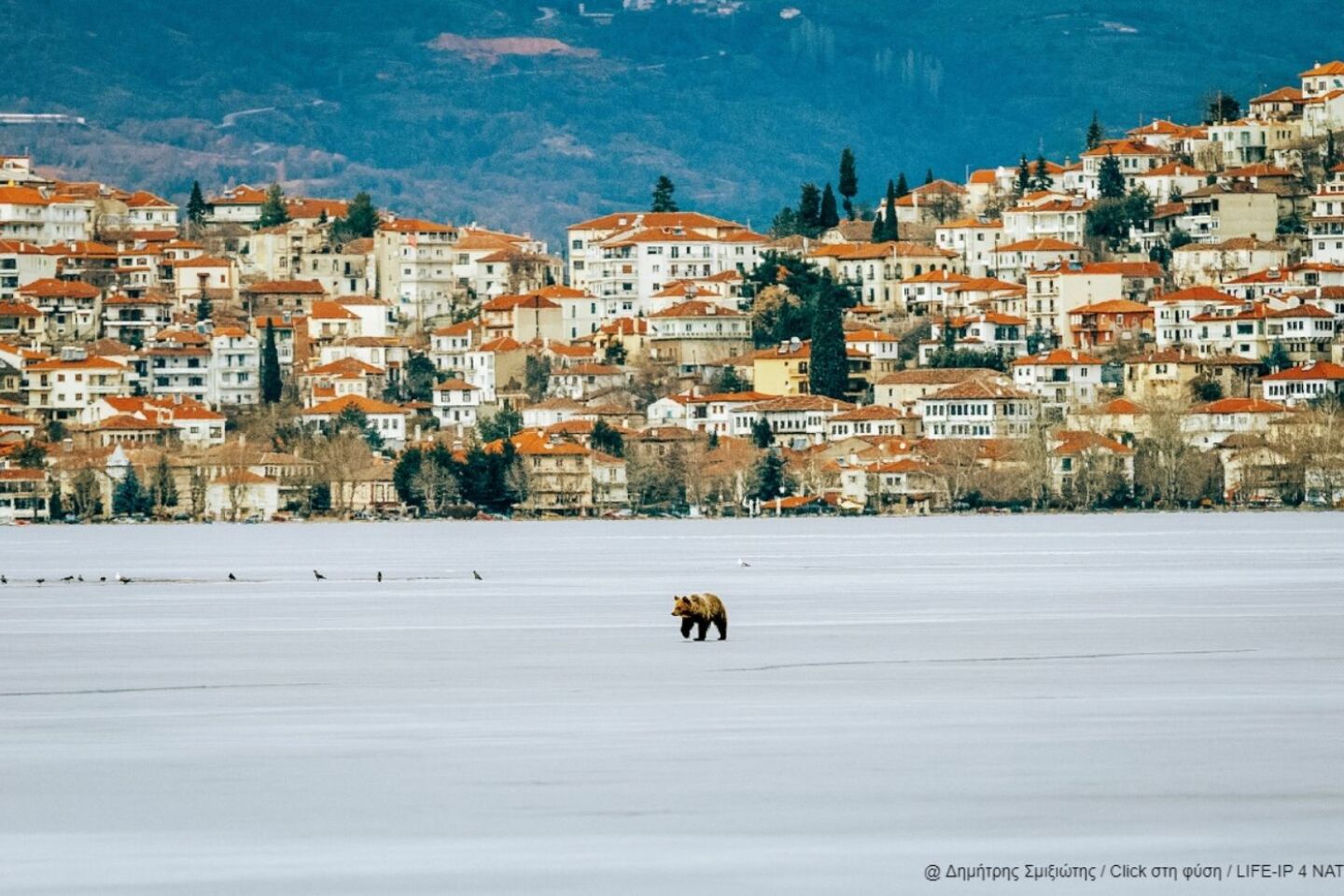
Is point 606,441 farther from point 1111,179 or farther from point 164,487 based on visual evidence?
point 1111,179

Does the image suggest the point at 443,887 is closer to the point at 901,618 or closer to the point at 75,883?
the point at 75,883

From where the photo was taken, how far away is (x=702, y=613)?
3353cm

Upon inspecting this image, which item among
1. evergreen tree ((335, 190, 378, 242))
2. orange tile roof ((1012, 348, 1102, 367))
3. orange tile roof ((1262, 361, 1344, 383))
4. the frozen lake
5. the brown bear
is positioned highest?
evergreen tree ((335, 190, 378, 242))

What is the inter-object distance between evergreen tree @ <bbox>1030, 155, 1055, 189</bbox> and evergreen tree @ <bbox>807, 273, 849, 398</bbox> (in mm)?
35247

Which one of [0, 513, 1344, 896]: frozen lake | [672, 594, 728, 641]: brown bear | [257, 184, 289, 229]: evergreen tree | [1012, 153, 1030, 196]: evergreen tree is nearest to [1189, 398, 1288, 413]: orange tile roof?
[1012, 153, 1030, 196]: evergreen tree

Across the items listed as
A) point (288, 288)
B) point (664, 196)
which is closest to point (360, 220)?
point (288, 288)

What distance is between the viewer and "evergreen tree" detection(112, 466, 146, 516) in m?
124

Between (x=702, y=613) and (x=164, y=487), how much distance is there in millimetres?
93284

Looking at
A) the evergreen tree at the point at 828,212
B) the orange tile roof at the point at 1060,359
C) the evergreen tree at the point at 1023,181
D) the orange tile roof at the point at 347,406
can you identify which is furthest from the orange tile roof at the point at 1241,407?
the evergreen tree at the point at 1023,181

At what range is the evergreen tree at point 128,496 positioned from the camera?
123500 millimetres

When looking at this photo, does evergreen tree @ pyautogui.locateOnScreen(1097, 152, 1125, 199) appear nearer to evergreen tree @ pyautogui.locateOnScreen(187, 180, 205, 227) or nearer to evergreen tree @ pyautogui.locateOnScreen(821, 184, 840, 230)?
evergreen tree @ pyautogui.locateOnScreen(821, 184, 840, 230)

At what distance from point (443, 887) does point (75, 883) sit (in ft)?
6.77

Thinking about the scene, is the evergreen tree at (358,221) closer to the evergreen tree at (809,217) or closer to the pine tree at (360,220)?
the pine tree at (360,220)

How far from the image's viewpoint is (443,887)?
15.9 meters
